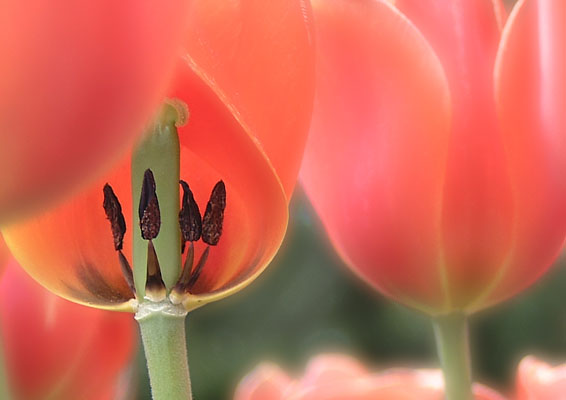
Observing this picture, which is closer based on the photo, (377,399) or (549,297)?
(377,399)

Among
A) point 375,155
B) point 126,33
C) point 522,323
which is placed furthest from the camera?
point 522,323

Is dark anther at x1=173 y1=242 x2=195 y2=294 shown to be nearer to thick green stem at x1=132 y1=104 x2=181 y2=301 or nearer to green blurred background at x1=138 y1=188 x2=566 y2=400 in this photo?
thick green stem at x1=132 y1=104 x2=181 y2=301

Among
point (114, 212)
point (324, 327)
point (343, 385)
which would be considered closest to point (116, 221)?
point (114, 212)

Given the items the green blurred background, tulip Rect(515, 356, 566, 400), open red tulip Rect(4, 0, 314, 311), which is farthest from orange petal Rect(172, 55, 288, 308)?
the green blurred background

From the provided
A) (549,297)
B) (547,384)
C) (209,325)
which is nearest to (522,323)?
(549,297)

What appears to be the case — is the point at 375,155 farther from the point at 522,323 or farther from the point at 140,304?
the point at 522,323

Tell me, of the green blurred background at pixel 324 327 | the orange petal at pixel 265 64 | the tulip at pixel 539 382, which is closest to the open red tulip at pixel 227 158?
the orange petal at pixel 265 64
